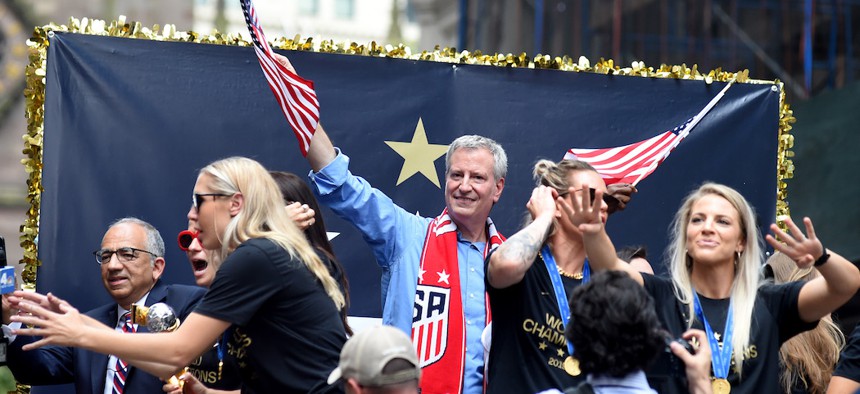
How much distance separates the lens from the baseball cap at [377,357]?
3.46m

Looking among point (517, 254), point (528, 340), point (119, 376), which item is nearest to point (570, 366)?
point (528, 340)

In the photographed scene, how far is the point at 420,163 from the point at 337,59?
2.33ft

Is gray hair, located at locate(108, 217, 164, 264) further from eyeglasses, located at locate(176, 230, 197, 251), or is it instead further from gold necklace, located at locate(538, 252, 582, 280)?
gold necklace, located at locate(538, 252, 582, 280)

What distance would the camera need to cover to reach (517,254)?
4.63m

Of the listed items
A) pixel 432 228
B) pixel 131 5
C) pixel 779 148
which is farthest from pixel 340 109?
pixel 131 5

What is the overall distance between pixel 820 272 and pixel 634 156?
1.69 metres

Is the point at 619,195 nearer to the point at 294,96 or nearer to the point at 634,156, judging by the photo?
the point at 634,156

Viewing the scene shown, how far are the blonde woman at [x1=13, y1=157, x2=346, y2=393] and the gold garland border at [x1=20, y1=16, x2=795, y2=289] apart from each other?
1.84m

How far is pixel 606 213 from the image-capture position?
518 centimetres

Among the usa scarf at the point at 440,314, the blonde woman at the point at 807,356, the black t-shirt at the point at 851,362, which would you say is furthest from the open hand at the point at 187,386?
the black t-shirt at the point at 851,362

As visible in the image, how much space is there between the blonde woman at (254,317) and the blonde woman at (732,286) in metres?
1.04

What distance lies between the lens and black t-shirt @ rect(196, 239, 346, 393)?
4152mm

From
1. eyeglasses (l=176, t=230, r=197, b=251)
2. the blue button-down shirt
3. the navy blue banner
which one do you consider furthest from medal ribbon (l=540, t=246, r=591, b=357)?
the navy blue banner

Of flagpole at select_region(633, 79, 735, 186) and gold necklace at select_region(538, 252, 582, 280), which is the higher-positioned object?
flagpole at select_region(633, 79, 735, 186)
